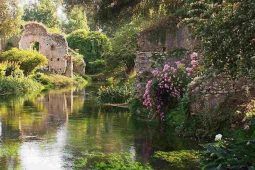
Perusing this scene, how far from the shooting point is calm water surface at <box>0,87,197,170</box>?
11984 millimetres

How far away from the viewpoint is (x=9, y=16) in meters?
40.5

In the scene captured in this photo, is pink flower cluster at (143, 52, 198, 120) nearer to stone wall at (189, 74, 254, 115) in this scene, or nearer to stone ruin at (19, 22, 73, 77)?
stone wall at (189, 74, 254, 115)

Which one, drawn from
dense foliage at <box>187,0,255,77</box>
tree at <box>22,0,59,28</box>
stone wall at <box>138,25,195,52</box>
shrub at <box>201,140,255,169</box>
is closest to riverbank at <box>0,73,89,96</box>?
stone wall at <box>138,25,195,52</box>

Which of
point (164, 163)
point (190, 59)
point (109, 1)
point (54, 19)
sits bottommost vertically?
point (164, 163)

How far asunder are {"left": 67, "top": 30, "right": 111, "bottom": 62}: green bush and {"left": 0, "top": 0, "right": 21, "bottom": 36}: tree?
19.9 meters

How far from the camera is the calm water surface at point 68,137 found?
11984 mm

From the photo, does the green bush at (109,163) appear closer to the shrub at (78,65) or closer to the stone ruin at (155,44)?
the stone ruin at (155,44)

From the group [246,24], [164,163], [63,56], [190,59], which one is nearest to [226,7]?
[246,24]

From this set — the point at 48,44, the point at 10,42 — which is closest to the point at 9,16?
the point at 48,44

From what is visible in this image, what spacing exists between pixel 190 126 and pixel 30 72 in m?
28.5

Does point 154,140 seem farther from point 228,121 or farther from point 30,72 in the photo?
point 30,72

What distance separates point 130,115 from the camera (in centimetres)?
2106

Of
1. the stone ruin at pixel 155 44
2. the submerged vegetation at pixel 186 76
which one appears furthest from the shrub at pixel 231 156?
the stone ruin at pixel 155 44

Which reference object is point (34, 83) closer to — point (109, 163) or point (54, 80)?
point (54, 80)
